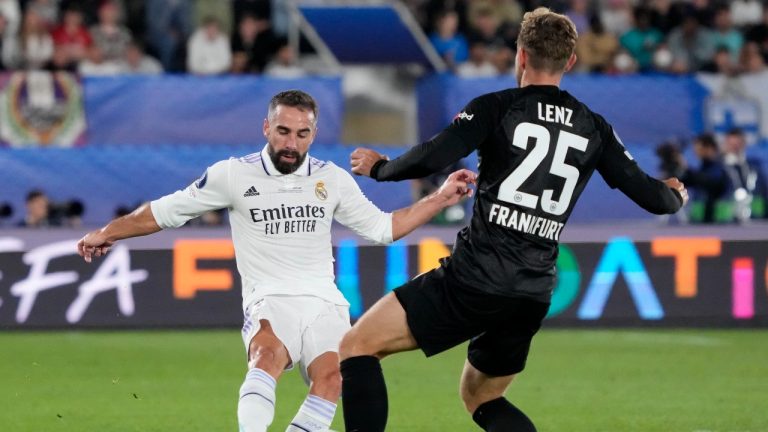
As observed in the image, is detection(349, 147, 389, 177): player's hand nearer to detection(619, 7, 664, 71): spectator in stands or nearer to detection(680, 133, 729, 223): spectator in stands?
detection(680, 133, 729, 223): spectator in stands

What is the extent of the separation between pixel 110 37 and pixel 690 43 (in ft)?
23.7

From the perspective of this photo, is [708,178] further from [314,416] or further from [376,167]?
[376,167]

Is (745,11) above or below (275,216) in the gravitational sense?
below

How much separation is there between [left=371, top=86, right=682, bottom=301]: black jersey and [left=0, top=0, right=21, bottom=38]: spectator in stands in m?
10.9

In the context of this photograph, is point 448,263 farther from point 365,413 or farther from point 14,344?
point 14,344

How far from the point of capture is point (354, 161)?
20.1 feet

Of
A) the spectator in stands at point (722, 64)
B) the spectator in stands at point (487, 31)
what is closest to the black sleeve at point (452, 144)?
the spectator in stands at point (487, 31)

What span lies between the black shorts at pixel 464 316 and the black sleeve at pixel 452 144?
49 cm

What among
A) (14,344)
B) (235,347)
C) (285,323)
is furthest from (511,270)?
(14,344)

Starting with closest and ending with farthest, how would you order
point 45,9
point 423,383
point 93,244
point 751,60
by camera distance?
point 93,244 → point 423,383 → point 45,9 → point 751,60

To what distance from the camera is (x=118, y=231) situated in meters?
6.77

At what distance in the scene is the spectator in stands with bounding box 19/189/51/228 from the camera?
1409 cm

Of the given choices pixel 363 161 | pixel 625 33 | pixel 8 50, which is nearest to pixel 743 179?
pixel 625 33

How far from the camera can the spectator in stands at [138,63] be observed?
16.2 meters
